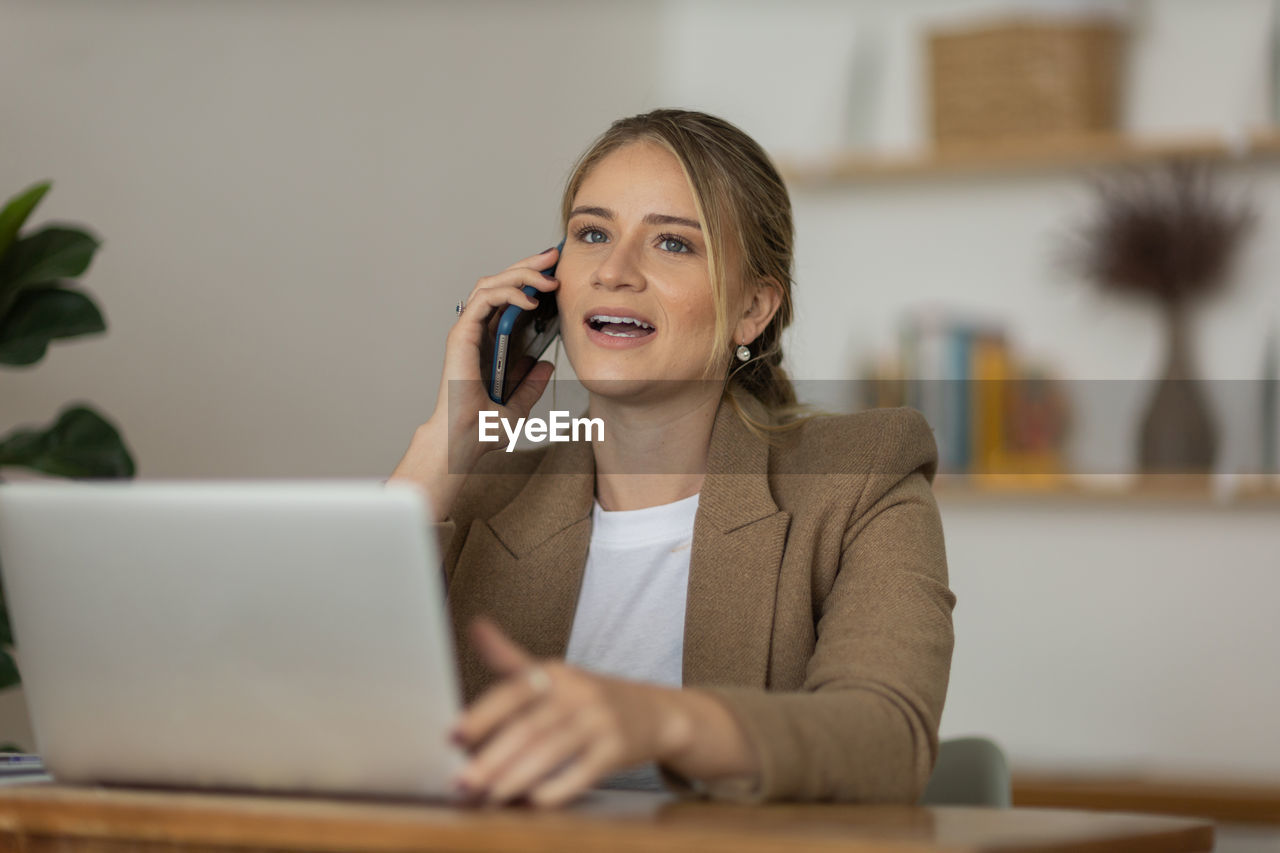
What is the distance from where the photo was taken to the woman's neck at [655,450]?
1.66 m

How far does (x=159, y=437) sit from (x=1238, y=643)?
2.25 meters

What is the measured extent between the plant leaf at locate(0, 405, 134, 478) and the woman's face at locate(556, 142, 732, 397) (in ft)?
2.28

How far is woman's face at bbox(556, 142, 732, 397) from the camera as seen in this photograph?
160 cm

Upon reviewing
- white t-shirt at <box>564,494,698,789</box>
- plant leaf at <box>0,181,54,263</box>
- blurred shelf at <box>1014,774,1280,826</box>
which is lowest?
blurred shelf at <box>1014,774,1280,826</box>

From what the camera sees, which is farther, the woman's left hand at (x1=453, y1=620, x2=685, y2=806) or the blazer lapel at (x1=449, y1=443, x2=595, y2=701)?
the blazer lapel at (x1=449, y1=443, x2=595, y2=701)

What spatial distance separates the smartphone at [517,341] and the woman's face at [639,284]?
2.4 inches

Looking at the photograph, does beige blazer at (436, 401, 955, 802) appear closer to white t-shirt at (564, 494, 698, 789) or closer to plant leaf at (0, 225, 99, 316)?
white t-shirt at (564, 494, 698, 789)

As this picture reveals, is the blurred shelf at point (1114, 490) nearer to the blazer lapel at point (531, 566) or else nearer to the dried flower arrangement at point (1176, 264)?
the dried flower arrangement at point (1176, 264)

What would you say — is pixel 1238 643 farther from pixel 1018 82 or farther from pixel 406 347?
pixel 406 347

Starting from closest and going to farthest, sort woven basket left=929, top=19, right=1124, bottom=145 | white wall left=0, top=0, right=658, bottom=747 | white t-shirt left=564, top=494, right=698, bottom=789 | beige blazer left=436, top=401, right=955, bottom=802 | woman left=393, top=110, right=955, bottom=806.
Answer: beige blazer left=436, top=401, right=955, bottom=802, woman left=393, top=110, right=955, bottom=806, white t-shirt left=564, top=494, right=698, bottom=789, white wall left=0, top=0, right=658, bottom=747, woven basket left=929, top=19, right=1124, bottom=145

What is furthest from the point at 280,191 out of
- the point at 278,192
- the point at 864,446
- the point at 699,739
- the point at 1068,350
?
the point at 699,739

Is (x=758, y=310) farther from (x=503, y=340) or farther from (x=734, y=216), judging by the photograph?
(x=503, y=340)

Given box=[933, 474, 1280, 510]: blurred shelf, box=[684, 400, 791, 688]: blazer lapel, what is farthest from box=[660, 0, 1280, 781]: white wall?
box=[684, 400, 791, 688]: blazer lapel

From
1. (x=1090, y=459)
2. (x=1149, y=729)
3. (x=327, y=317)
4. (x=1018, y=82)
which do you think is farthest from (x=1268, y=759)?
(x=327, y=317)
